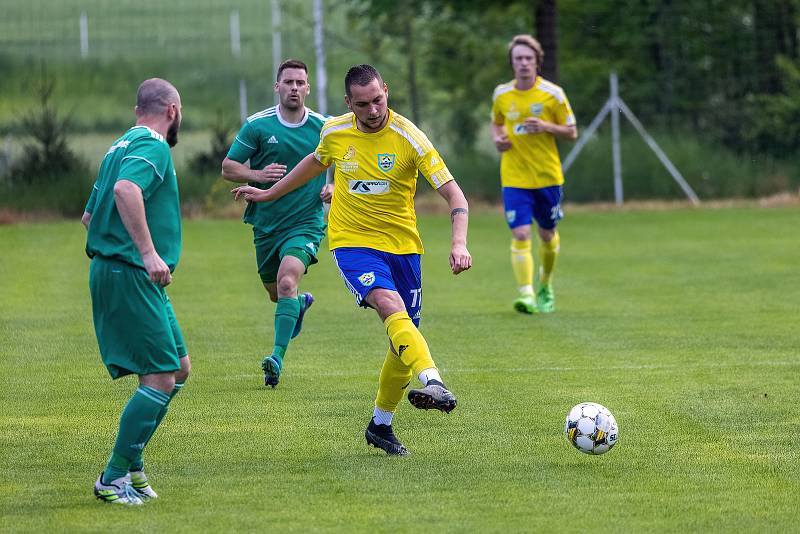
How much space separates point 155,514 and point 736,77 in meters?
24.3

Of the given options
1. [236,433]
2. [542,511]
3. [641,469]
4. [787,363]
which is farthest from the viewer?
[787,363]

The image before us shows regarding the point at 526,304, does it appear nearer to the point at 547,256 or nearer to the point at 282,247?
the point at 547,256

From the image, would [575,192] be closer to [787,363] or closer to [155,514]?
[787,363]

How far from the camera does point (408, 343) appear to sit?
22.1ft

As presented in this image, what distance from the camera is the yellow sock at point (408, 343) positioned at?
21.8ft

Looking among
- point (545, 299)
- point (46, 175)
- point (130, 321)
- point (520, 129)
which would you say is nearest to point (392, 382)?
point (130, 321)

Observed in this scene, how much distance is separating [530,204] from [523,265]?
1.89 ft

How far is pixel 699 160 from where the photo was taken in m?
26.8

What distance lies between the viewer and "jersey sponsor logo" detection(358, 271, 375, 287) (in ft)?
23.0

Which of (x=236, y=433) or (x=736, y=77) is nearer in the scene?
(x=236, y=433)

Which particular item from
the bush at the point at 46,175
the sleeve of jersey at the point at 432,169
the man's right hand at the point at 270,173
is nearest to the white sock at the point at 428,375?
the sleeve of jersey at the point at 432,169

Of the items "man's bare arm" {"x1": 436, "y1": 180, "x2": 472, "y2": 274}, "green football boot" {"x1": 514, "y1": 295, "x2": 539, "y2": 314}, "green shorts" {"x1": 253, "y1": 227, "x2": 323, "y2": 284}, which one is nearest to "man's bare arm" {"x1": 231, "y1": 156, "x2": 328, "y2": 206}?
"man's bare arm" {"x1": 436, "y1": 180, "x2": 472, "y2": 274}

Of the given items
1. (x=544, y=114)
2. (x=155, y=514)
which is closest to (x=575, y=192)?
(x=544, y=114)

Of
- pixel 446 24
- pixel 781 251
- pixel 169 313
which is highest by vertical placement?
pixel 446 24
